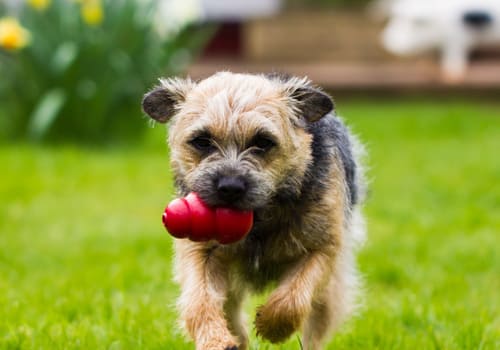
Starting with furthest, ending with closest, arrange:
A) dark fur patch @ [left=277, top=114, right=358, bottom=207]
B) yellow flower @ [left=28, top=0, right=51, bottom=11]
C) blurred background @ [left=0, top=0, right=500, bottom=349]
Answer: yellow flower @ [left=28, top=0, right=51, bottom=11] → blurred background @ [left=0, top=0, right=500, bottom=349] → dark fur patch @ [left=277, top=114, right=358, bottom=207]

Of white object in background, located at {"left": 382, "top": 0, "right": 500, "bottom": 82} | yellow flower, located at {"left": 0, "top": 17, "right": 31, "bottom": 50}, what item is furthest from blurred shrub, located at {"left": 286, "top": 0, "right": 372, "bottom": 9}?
yellow flower, located at {"left": 0, "top": 17, "right": 31, "bottom": 50}

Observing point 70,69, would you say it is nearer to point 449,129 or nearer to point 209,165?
point 449,129

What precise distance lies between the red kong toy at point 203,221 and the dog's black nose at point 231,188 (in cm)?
5

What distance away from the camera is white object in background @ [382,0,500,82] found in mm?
13828

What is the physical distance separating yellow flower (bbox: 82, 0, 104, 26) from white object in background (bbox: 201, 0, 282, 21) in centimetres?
750

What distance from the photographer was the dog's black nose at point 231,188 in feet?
12.3

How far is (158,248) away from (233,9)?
41.1ft

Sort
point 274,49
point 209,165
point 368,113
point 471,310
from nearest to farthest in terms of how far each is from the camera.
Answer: point 209,165
point 471,310
point 368,113
point 274,49

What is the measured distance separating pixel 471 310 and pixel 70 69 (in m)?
6.97

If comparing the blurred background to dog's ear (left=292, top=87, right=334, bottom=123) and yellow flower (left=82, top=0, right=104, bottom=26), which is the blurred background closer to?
yellow flower (left=82, top=0, right=104, bottom=26)

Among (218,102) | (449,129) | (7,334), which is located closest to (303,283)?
(218,102)

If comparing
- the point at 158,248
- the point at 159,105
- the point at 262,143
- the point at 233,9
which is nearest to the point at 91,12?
the point at 158,248

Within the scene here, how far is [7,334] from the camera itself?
4418 mm

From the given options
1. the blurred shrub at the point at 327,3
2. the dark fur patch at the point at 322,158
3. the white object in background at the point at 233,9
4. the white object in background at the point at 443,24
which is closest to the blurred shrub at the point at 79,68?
the white object in background at the point at 443,24
